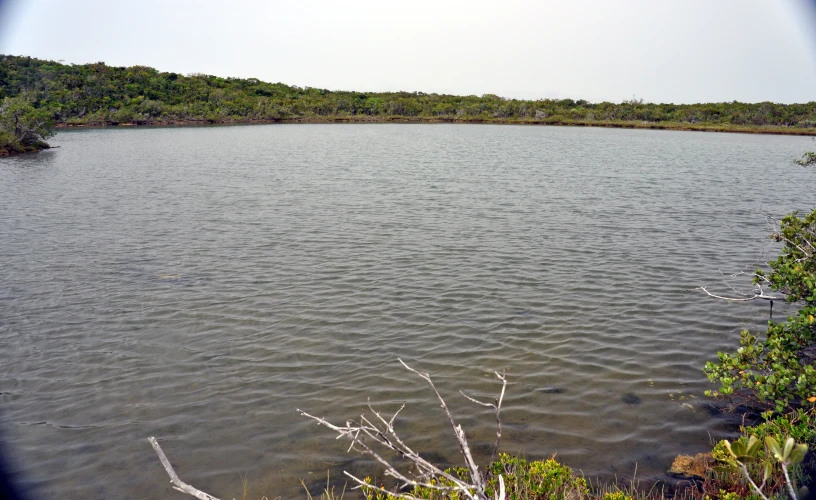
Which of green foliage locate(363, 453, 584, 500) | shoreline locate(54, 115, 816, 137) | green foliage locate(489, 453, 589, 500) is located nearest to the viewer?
green foliage locate(363, 453, 584, 500)

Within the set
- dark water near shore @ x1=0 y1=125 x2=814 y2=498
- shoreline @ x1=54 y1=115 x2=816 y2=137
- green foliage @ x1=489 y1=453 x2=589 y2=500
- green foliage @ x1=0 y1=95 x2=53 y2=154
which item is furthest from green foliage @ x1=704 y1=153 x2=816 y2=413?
shoreline @ x1=54 y1=115 x2=816 y2=137

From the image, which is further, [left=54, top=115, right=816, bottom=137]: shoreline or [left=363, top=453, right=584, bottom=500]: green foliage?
[left=54, top=115, right=816, bottom=137]: shoreline

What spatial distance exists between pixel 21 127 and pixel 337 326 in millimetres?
53829

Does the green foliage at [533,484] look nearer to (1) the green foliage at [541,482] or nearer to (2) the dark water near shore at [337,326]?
(1) the green foliage at [541,482]

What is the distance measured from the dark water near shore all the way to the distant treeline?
80.7 m

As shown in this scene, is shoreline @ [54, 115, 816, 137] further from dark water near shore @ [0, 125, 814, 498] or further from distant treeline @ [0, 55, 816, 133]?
dark water near shore @ [0, 125, 814, 498]

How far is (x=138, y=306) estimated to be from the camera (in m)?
12.0

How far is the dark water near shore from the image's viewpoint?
722 cm

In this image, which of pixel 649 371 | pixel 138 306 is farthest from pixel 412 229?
pixel 649 371

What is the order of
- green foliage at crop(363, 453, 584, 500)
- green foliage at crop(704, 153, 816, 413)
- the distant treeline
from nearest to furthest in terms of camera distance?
green foliage at crop(363, 453, 584, 500), green foliage at crop(704, 153, 816, 413), the distant treeline

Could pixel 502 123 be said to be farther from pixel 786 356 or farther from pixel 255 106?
pixel 786 356

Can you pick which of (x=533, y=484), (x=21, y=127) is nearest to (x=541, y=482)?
(x=533, y=484)

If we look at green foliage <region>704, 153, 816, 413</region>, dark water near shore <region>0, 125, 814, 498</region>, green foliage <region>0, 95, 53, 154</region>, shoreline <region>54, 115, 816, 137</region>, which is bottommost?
dark water near shore <region>0, 125, 814, 498</region>

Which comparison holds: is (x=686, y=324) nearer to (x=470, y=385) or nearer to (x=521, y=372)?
(x=521, y=372)
